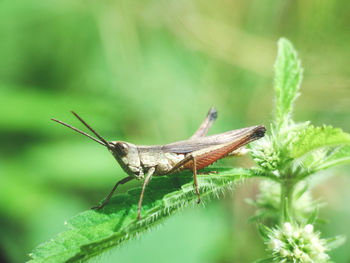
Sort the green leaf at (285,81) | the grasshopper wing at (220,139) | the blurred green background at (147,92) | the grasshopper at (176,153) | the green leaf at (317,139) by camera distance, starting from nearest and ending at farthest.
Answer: the green leaf at (317,139)
the green leaf at (285,81)
the grasshopper wing at (220,139)
the grasshopper at (176,153)
the blurred green background at (147,92)

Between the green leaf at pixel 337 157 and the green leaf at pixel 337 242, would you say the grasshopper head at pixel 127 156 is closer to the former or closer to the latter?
the green leaf at pixel 337 157

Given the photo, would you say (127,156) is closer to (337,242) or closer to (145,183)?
(145,183)

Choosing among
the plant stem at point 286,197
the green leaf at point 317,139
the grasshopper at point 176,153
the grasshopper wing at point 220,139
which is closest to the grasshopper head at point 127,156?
the grasshopper at point 176,153

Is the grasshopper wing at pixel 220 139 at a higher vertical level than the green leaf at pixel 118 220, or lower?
higher

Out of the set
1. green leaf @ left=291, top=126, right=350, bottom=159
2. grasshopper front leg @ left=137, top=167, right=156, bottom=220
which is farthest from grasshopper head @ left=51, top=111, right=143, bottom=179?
green leaf @ left=291, top=126, right=350, bottom=159

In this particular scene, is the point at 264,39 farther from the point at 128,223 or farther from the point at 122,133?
the point at 128,223
